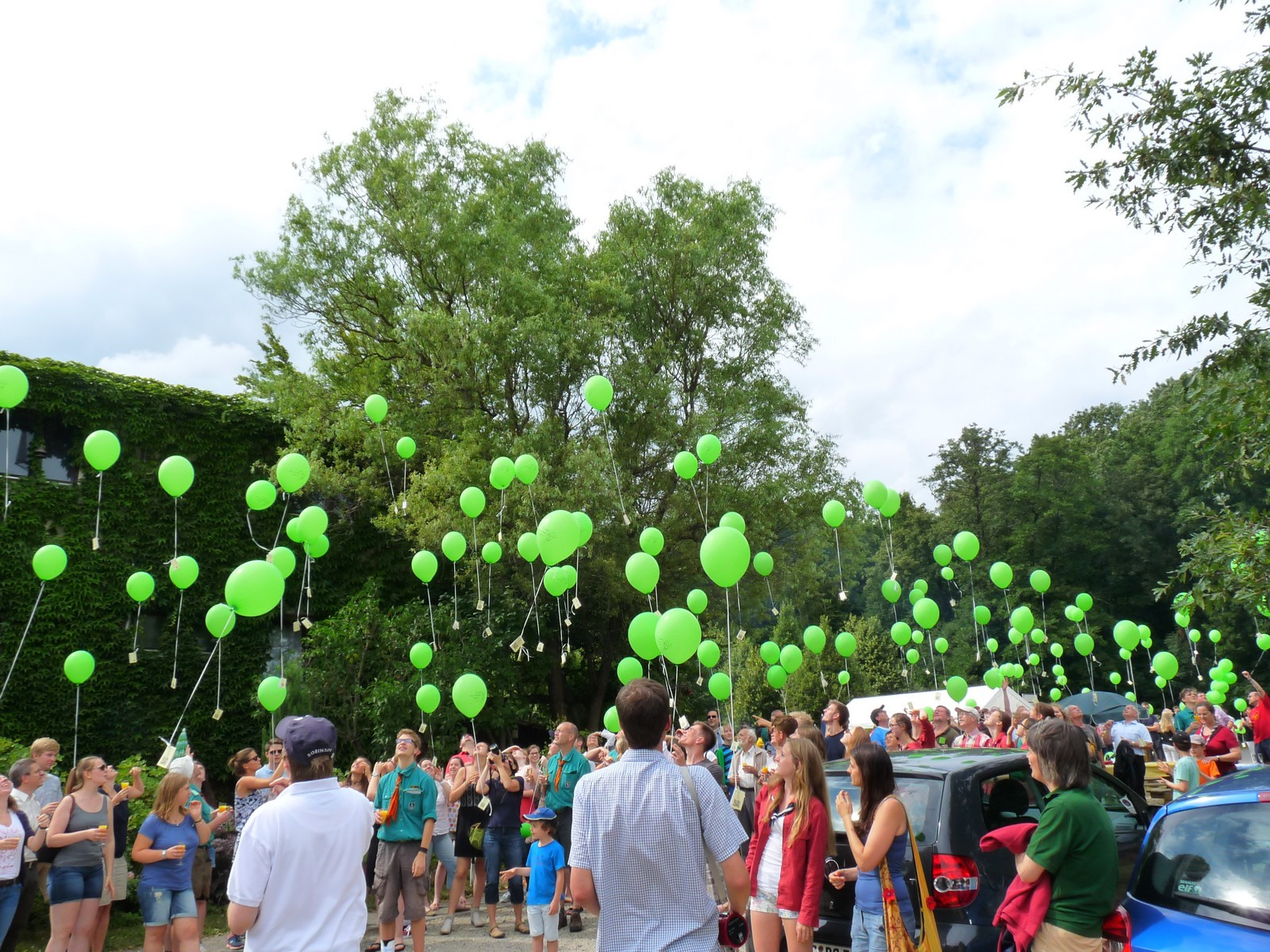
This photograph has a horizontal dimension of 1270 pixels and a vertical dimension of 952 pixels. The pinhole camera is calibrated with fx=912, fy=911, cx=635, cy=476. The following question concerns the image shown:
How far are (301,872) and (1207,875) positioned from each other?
130 inches

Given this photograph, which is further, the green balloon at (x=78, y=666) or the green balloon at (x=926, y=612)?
the green balloon at (x=926, y=612)

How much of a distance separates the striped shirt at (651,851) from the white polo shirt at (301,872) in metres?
0.75

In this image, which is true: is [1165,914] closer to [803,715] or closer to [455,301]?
[803,715]

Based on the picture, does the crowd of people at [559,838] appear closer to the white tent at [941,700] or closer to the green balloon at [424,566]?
the green balloon at [424,566]

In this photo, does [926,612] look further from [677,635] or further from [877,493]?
[677,635]

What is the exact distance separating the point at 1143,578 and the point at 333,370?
3675cm

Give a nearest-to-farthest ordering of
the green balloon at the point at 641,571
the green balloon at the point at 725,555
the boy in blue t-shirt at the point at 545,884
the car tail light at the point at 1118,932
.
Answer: the car tail light at the point at 1118,932, the boy in blue t-shirt at the point at 545,884, the green balloon at the point at 725,555, the green balloon at the point at 641,571

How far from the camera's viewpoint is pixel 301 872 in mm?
2918

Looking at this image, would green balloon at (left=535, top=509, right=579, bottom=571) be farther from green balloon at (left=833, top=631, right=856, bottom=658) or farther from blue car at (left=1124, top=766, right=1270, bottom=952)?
blue car at (left=1124, top=766, right=1270, bottom=952)

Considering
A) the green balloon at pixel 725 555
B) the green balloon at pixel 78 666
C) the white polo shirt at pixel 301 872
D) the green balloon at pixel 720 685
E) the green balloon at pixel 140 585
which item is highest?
the green balloon at pixel 140 585

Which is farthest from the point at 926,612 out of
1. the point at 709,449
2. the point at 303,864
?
the point at 303,864

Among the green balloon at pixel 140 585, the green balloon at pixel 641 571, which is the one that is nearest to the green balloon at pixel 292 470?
the green balloon at pixel 140 585

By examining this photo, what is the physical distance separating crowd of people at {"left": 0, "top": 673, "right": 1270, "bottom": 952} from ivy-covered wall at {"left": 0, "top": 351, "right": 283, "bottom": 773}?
903 cm

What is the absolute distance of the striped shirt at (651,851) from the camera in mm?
2740
